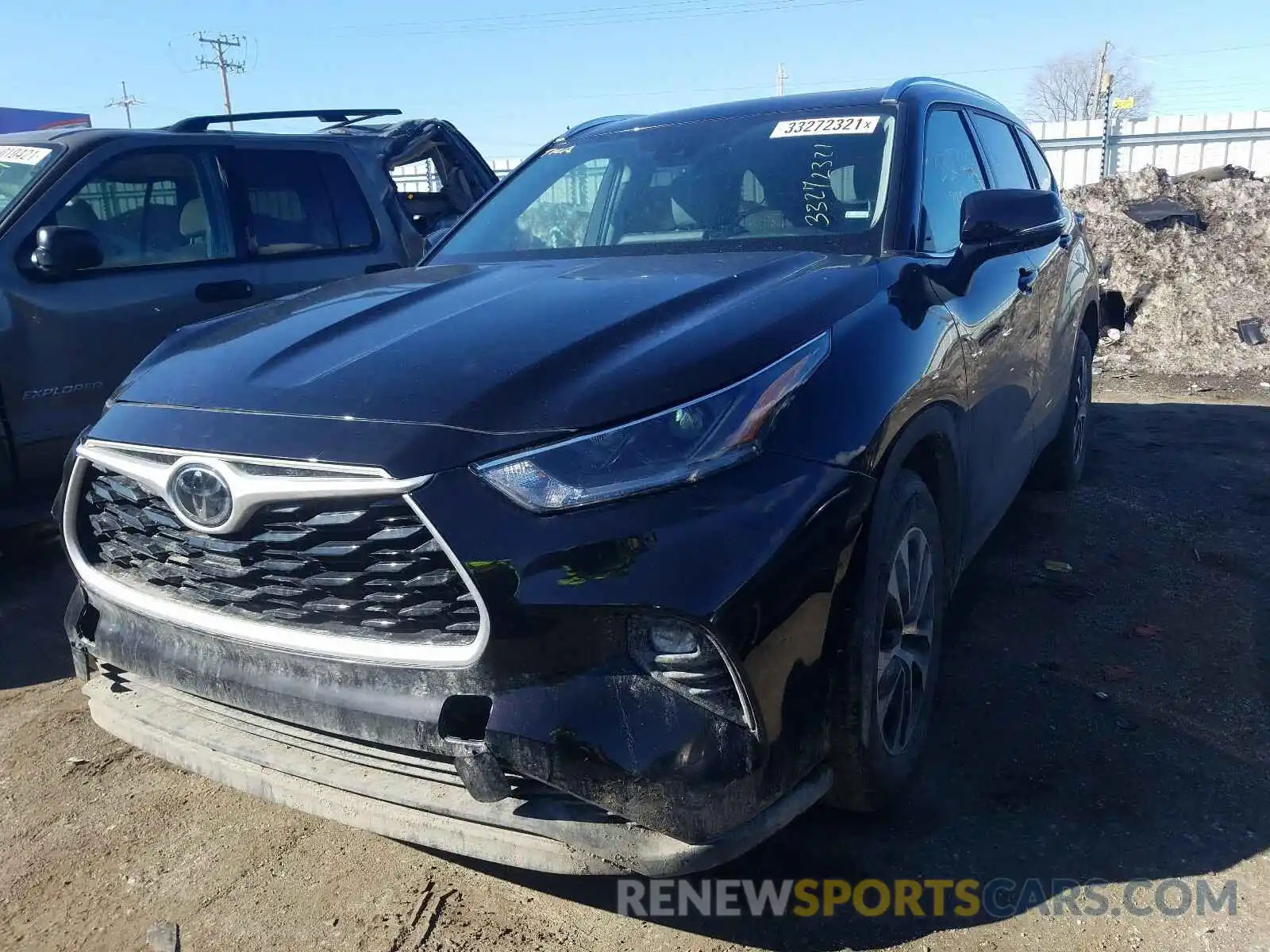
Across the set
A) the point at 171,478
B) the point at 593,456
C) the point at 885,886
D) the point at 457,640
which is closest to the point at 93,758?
the point at 171,478

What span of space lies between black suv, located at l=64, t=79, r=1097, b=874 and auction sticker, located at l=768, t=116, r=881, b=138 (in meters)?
0.54

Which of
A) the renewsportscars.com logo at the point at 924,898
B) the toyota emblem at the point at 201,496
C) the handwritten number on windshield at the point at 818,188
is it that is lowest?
the renewsportscars.com logo at the point at 924,898

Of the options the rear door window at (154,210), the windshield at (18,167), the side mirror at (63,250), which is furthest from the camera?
the rear door window at (154,210)

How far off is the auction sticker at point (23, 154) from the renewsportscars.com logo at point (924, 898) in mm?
4220

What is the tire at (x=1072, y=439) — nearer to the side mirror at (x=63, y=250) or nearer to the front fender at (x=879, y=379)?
the front fender at (x=879, y=379)

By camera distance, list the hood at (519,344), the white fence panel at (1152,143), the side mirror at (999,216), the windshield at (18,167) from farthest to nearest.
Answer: the white fence panel at (1152,143) < the windshield at (18,167) < the side mirror at (999,216) < the hood at (519,344)

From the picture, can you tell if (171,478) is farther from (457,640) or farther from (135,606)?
(457,640)

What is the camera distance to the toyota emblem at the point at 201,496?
6.61 ft

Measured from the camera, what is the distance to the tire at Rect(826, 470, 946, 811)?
209 cm

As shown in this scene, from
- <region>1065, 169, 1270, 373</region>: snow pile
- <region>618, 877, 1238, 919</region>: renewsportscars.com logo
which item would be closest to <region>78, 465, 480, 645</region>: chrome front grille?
<region>618, 877, 1238, 919</region>: renewsportscars.com logo

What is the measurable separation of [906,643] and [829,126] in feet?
5.58

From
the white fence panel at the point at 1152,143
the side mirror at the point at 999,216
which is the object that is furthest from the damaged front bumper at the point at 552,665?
the white fence panel at the point at 1152,143

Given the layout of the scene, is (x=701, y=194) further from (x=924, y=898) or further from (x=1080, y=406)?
(x=1080, y=406)

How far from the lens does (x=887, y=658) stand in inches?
91.4
